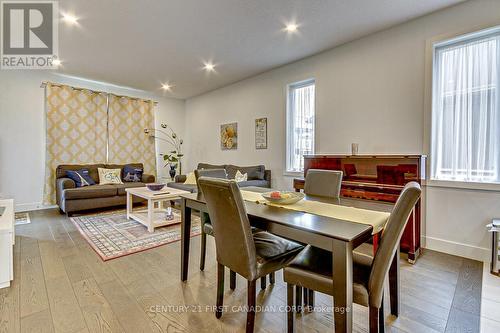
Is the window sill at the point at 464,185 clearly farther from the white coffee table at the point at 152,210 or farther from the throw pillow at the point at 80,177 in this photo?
the throw pillow at the point at 80,177

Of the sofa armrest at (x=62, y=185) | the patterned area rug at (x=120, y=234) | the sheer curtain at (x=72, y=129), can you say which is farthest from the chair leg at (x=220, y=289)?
the sheer curtain at (x=72, y=129)

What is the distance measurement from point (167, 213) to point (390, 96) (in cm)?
367

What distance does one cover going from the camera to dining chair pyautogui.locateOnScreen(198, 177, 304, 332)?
1411 millimetres

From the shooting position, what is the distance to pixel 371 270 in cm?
131

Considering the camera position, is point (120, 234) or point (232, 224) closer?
point (232, 224)

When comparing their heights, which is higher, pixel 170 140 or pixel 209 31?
pixel 209 31

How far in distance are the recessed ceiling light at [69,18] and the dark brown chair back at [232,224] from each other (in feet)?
9.16

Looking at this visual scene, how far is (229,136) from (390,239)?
4621 mm

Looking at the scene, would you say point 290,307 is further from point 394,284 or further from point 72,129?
point 72,129

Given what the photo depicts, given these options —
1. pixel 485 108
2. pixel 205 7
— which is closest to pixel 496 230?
pixel 485 108

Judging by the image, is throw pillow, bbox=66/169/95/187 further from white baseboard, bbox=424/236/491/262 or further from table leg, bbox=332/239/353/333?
white baseboard, bbox=424/236/491/262

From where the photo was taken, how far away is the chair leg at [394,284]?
1.66m

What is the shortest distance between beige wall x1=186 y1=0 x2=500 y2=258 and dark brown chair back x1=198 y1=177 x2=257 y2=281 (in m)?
2.53

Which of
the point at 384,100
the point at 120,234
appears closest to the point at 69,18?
the point at 120,234
